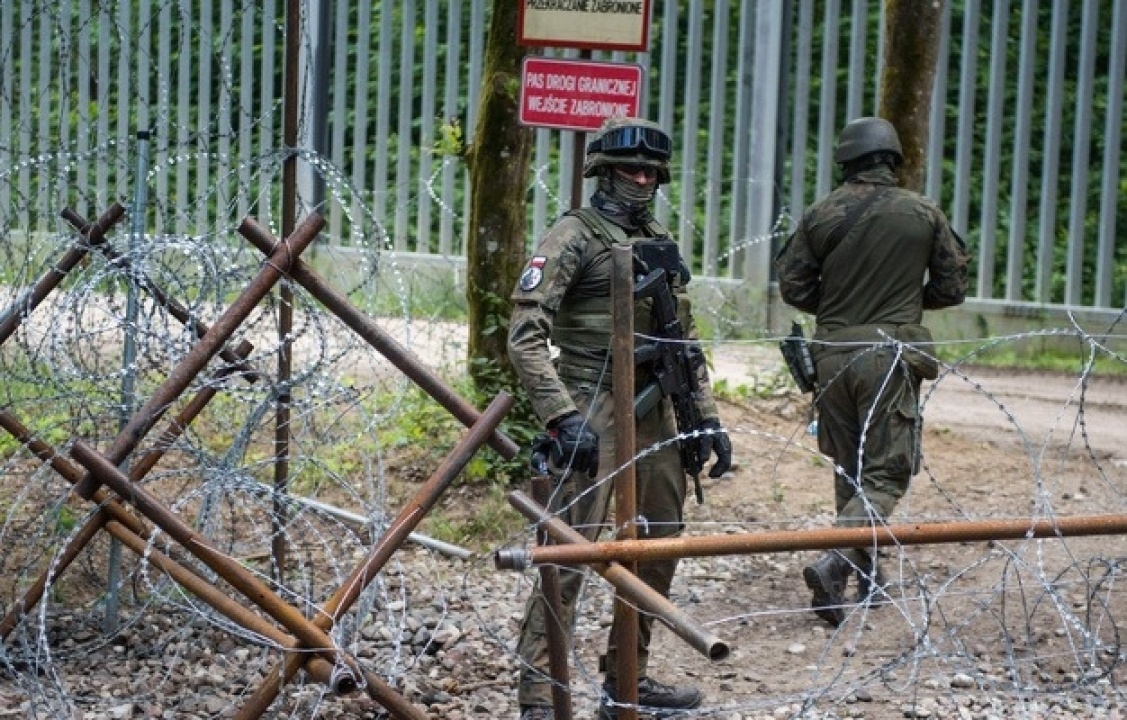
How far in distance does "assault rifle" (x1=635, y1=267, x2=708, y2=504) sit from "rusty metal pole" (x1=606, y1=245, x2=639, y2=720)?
117cm

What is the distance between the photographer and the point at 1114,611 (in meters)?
7.25

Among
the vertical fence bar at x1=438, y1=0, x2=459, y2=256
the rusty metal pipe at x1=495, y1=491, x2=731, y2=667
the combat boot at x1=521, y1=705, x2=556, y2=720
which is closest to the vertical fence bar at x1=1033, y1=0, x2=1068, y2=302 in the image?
the vertical fence bar at x1=438, y1=0, x2=459, y2=256

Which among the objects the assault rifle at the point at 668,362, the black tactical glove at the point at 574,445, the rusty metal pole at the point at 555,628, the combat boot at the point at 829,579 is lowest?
the combat boot at the point at 829,579

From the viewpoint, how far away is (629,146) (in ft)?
18.7

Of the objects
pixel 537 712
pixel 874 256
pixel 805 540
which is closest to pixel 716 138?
pixel 874 256

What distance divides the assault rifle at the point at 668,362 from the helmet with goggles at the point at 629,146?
1.11 feet

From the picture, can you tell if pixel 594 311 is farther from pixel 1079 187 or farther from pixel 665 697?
pixel 1079 187

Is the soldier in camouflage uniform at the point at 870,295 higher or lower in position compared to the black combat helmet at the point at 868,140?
lower

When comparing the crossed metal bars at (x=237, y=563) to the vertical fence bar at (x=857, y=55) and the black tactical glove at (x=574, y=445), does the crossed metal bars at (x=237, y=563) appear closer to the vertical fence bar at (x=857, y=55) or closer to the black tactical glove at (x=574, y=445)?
the black tactical glove at (x=574, y=445)

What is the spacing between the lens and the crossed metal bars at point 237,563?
4.73 m

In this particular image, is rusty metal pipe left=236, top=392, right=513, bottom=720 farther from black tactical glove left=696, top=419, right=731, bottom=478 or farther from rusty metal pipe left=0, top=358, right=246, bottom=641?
black tactical glove left=696, top=419, right=731, bottom=478

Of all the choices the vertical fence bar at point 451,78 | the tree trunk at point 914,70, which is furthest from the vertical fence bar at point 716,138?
the tree trunk at point 914,70

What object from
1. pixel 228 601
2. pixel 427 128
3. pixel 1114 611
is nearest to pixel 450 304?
pixel 427 128

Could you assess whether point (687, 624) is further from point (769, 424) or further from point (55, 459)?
point (769, 424)
